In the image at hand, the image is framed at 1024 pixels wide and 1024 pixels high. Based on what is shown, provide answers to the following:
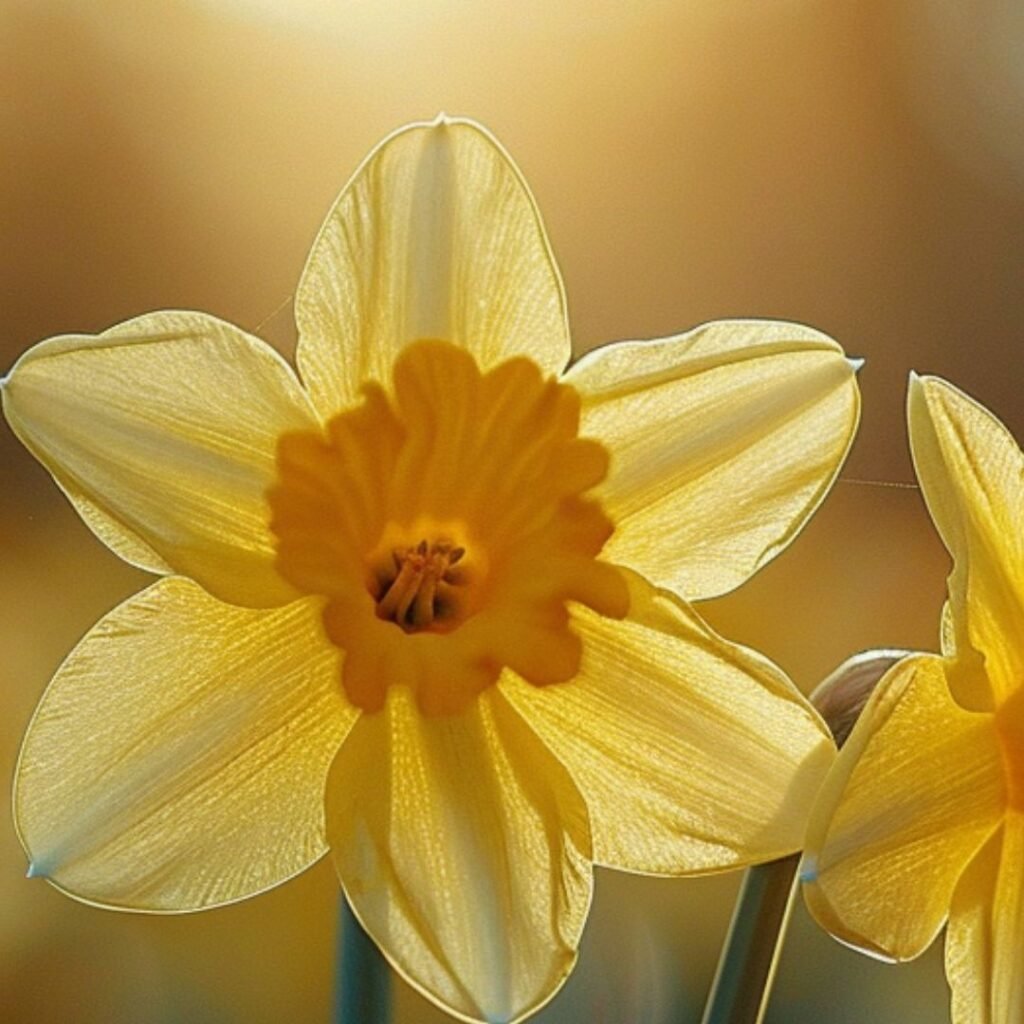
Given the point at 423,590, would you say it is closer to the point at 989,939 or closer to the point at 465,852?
the point at 465,852

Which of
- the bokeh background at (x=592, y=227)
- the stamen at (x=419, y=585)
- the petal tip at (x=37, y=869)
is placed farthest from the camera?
the bokeh background at (x=592, y=227)

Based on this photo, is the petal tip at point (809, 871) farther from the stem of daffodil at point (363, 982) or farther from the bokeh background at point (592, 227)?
the bokeh background at point (592, 227)

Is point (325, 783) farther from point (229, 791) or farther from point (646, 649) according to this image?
point (646, 649)

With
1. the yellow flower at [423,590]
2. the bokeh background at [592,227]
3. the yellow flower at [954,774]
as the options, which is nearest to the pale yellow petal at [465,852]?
the yellow flower at [423,590]

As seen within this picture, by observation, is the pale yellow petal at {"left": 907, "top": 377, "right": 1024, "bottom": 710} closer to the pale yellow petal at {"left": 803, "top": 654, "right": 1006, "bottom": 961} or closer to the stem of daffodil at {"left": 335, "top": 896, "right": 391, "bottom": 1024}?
the pale yellow petal at {"left": 803, "top": 654, "right": 1006, "bottom": 961}

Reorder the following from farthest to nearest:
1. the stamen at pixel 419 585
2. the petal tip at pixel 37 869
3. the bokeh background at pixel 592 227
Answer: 1. the bokeh background at pixel 592 227
2. the stamen at pixel 419 585
3. the petal tip at pixel 37 869
